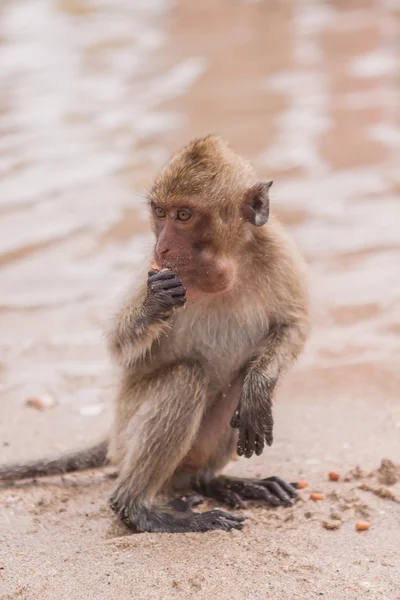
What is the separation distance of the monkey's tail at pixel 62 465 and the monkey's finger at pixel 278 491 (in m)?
0.93

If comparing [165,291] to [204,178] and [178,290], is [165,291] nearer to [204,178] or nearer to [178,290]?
[178,290]

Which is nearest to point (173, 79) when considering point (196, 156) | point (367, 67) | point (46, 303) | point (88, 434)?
point (367, 67)

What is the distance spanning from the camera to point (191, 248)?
14.1ft

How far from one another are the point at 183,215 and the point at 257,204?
0.45m

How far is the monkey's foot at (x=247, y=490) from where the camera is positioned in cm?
481

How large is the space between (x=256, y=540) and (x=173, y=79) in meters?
12.1

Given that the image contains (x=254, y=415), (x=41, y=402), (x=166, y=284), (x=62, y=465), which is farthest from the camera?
(x=41, y=402)

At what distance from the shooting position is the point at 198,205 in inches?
169

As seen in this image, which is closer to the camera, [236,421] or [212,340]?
[236,421]

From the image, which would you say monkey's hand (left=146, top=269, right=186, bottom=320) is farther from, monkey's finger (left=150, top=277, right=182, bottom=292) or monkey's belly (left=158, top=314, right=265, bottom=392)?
monkey's belly (left=158, top=314, right=265, bottom=392)

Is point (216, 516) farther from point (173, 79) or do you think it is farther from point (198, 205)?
point (173, 79)

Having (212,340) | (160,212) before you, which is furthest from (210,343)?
(160,212)

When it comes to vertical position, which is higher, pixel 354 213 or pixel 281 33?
pixel 281 33

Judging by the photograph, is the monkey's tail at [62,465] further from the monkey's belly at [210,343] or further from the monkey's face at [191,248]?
the monkey's face at [191,248]
